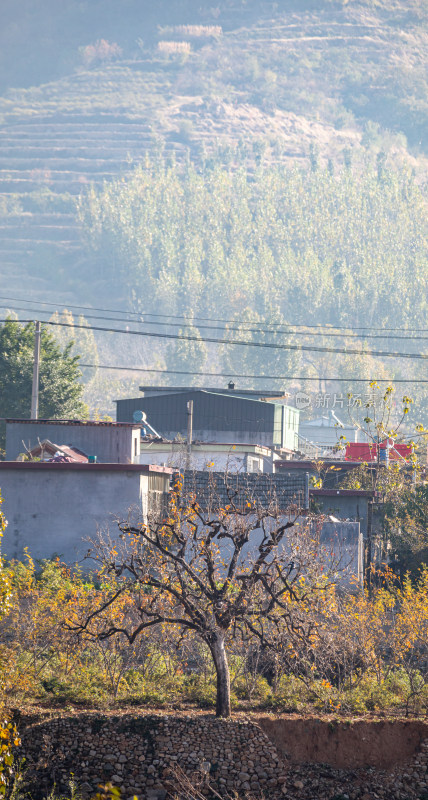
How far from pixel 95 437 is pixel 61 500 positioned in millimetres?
7097

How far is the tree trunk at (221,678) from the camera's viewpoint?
68.9 ft

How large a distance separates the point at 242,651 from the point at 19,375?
39.6 metres

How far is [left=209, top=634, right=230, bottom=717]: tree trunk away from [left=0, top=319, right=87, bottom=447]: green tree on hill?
4157 cm

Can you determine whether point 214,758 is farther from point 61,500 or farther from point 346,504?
point 346,504

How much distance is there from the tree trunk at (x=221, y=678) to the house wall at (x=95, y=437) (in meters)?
18.9

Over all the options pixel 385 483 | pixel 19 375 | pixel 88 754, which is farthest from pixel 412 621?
pixel 19 375

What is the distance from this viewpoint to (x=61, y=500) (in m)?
33.2

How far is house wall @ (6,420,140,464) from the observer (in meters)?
39.5

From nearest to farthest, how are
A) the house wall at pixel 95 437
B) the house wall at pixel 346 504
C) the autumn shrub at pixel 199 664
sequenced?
the autumn shrub at pixel 199 664 < the house wall at pixel 346 504 < the house wall at pixel 95 437

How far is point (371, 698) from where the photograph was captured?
23.7 metres

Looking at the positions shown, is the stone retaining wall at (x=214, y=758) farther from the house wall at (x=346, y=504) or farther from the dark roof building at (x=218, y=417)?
the dark roof building at (x=218, y=417)

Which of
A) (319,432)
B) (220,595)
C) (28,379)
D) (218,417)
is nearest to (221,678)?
(220,595)

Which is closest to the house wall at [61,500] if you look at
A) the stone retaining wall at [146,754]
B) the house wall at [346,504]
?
the house wall at [346,504]

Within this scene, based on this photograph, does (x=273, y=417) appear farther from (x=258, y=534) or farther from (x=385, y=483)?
(x=258, y=534)
